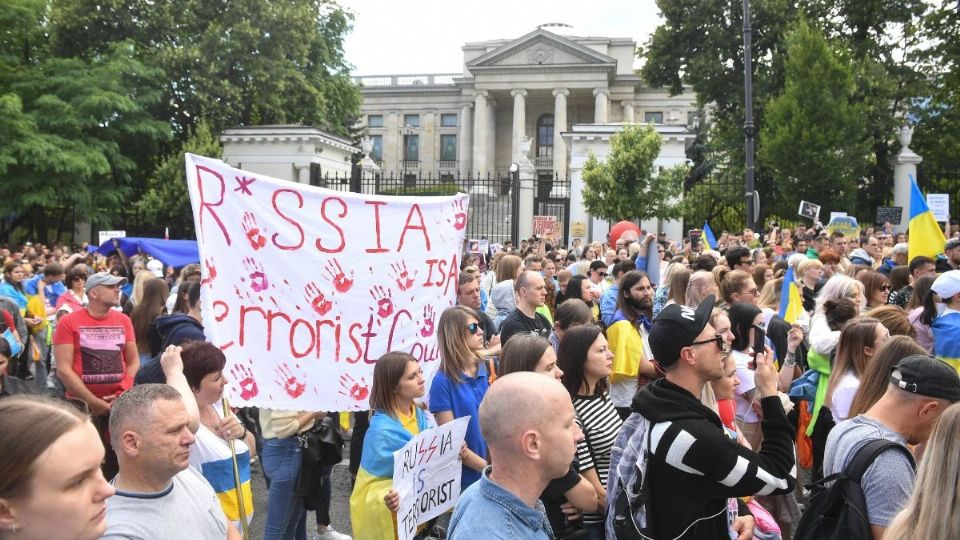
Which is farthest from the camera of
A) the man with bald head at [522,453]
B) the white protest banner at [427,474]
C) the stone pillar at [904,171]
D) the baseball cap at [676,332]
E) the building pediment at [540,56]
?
the building pediment at [540,56]

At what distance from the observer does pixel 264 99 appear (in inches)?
1222

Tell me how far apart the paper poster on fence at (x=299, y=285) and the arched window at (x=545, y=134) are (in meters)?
59.1

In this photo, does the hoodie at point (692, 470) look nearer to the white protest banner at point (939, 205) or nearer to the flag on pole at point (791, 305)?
the flag on pole at point (791, 305)

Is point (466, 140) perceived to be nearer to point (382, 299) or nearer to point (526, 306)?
point (526, 306)

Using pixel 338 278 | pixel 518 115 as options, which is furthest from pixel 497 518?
pixel 518 115

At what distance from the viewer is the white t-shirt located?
4.22 metres

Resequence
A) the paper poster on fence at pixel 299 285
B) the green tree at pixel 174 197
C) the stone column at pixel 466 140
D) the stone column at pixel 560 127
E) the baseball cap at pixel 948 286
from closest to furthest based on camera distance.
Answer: the paper poster on fence at pixel 299 285
the baseball cap at pixel 948 286
the green tree at pixel 174 197
the stone column at pixel 560 127
the stone column at pixel 466 140

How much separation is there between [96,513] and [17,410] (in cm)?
33

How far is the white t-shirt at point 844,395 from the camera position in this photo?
4219 mm

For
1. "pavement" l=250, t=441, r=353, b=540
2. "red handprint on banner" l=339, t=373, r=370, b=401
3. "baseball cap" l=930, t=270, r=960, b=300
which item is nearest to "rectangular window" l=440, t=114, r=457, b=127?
"pavement" l=250, t=441, r=353, b=540

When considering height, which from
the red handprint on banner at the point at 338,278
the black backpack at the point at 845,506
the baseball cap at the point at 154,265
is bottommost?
the black backpack at the point at 845,506

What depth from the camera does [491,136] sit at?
63219 mm

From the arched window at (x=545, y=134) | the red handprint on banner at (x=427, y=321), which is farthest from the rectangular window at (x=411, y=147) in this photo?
the red handprint on banner at (x=427, y=321)

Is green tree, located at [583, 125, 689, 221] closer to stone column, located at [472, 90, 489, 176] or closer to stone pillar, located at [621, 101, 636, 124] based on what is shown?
stone pillar, located at [621, 101, 636, 124]
